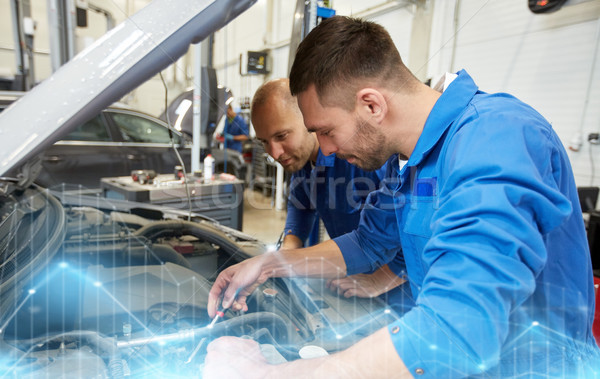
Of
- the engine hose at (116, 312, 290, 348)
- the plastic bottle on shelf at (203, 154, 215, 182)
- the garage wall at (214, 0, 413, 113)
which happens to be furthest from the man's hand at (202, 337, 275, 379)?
the plastic bottle on shelf at (203, 154, 215, 182)

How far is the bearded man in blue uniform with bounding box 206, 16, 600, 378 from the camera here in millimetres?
465

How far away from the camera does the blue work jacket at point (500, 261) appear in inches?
18.1

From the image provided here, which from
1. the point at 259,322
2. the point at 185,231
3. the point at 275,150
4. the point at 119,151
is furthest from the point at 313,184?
the point at 119,151

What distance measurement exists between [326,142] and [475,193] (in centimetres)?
36

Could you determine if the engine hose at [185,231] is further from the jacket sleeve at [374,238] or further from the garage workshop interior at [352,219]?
the jacket sleeve at [374,238]

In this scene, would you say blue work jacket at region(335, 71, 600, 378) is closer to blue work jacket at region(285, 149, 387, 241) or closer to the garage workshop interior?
the garage workshop interior

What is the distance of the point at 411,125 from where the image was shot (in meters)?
0.78

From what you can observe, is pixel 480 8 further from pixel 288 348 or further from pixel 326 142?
pixel 288 348

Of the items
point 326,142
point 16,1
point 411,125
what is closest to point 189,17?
point 326,142

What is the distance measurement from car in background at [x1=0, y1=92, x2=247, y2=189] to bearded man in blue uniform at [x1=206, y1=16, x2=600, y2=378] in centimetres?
265

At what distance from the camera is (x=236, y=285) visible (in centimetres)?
94

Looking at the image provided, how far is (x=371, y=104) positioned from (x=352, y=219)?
677 millimetres

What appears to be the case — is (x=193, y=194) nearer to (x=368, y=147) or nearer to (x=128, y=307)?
(x=128, y=307)

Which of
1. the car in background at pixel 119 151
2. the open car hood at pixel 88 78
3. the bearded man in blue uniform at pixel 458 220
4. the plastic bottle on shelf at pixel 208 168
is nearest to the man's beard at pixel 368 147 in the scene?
the bearded man in blue uniform at pixel 458 220
